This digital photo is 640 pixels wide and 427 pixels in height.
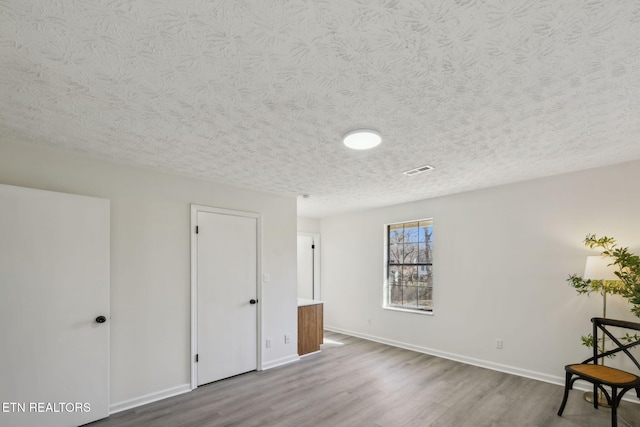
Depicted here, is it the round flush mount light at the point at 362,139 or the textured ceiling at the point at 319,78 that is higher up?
the textured ceiling at the point at 319,78

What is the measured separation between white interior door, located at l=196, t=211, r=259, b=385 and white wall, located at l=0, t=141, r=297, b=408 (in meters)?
0.17

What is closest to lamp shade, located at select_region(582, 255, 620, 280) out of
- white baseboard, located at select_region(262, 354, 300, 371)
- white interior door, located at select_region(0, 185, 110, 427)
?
white baseboard, located at select_region(262, 354, 300, 371)

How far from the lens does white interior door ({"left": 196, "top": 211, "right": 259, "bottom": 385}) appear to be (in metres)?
3.78

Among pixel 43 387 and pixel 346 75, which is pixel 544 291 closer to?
pixel 346 75

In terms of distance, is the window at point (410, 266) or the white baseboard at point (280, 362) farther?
the window at point (410, 266)

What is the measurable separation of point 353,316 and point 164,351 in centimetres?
361

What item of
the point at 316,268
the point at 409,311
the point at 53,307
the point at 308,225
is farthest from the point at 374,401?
the point at 308,225

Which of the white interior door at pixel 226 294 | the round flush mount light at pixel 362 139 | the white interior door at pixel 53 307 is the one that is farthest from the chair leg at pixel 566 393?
the white interior door at pixel 53 307

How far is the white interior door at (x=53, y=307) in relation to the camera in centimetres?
247

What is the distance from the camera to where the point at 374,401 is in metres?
3.34

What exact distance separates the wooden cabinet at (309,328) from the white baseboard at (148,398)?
5.73 feet

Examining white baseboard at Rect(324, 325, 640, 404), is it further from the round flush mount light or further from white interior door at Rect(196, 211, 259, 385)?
the round flush mount light

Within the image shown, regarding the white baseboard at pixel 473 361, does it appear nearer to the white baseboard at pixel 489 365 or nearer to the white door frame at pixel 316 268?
the white baseboard at pixel 489 365

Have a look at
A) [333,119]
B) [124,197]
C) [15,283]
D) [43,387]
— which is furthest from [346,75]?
[43,387]
